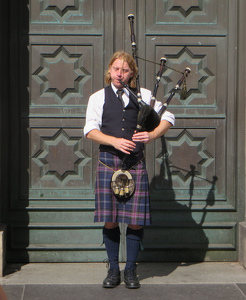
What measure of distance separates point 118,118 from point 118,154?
11.7 inches

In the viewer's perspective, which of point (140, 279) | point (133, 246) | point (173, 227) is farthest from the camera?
point (173, 227)

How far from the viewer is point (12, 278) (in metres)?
3.79

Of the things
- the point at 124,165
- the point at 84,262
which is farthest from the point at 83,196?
the point at 124,165

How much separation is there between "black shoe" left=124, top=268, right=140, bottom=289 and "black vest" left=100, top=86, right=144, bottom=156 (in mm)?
980

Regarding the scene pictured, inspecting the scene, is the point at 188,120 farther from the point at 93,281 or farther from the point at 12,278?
the point at 12,278

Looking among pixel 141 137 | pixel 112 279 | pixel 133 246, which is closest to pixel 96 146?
pixel 141 137

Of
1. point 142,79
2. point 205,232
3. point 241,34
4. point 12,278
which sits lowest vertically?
point 12,278

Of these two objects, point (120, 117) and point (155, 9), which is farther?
point (155, 9)

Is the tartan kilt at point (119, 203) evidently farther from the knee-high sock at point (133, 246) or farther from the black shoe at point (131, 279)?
the black shoe at point (131, 279)

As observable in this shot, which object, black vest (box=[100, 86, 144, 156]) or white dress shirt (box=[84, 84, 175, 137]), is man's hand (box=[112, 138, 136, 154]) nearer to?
black vest (box=[100, 86, 144, 156])

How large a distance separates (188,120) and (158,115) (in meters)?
0.93

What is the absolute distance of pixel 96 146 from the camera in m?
4.29

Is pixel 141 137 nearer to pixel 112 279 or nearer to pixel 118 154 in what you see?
pixel 118 154

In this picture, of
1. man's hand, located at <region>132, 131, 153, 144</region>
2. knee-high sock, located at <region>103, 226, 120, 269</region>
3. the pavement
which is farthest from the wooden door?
man's hand, located at <region>132, 131, 153, 144</region>
